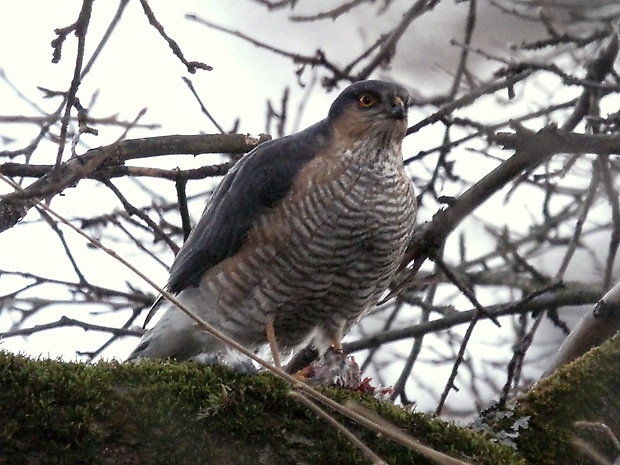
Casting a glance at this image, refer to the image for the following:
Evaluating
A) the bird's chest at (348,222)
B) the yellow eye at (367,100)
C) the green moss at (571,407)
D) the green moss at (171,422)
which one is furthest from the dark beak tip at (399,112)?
the green moss at (171,422)

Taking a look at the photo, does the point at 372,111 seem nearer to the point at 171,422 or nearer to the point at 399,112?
the point at 399,112

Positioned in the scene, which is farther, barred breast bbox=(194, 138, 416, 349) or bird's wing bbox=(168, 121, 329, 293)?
bird's wing bbox=(168, 121, 329, 293)

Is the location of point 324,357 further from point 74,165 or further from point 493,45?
point 493,45

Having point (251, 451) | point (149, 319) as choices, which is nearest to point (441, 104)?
point (149, 319)

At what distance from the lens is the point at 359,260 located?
3.75m

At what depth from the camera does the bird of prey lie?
12.1 ft

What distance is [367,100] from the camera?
3.97 m

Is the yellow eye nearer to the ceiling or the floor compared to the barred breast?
nearer to the ceiling

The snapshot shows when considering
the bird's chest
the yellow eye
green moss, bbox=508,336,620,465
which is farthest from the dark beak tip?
green moss, bbox=508,336,620,465

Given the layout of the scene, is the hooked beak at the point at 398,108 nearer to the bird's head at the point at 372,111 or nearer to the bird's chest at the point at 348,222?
the bird's head at the point at 372,111

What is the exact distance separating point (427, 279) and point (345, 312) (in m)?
0.55

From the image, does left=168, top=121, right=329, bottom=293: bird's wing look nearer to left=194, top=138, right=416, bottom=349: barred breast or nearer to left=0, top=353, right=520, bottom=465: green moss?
left=194, top=138, right=416, bottom=349: barred breast

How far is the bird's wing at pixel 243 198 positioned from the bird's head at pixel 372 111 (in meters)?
0.10

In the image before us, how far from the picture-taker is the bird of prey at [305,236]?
12.1 feet
